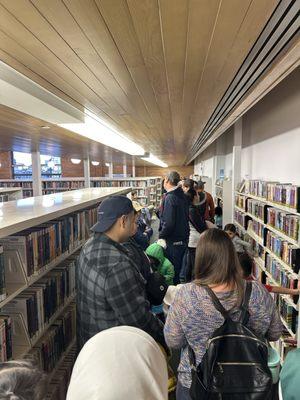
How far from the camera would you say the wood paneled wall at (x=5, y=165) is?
1637 cm

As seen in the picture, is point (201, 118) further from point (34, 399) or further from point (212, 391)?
point (34, 399)

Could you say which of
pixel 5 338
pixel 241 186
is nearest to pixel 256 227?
pixel 241 186

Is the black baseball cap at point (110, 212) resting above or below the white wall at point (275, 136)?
below

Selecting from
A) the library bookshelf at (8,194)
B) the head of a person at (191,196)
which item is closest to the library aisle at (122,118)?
the head of a person at (191,196)

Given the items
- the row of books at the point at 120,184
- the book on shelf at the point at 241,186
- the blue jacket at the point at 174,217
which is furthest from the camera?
the row of books at the point at 120,184

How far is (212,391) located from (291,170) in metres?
2.90

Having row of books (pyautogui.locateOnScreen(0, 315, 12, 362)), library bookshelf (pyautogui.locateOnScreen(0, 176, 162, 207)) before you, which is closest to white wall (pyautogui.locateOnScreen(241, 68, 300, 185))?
row of books (pyautogui.locateOnScreen(0, 315, 12, 362))

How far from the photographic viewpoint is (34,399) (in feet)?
2.03

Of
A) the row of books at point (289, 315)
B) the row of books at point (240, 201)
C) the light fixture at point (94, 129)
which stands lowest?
the row of books at point (289, 315)

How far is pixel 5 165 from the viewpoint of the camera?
54.0 feet

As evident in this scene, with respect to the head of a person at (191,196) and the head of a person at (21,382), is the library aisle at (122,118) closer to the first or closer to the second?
the head of a person at (21,382)

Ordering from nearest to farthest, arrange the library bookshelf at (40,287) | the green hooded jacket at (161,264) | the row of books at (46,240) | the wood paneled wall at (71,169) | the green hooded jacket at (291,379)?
→ 1. the green hooded jacket at (291,379)
2. the library bookshelf at (40,287)
3. the row of books at (46,240)
4. the green hooded jacket at (161,264)
5. the wood paneled wall at (71,169)

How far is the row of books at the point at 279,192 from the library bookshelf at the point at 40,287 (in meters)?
1.79

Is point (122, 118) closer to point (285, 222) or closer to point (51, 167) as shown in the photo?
point (285, 222)
